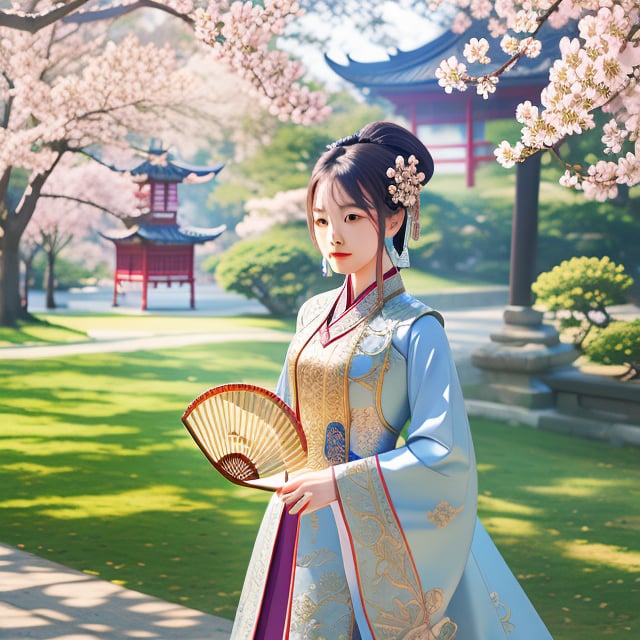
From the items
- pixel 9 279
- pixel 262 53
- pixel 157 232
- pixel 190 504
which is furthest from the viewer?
pixel 157 232

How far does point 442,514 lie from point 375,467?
0.63 ft

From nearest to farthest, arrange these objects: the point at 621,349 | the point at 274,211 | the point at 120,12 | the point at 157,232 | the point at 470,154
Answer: the point at 120,12 → the point at 621,349 → the point at 157,232 → the point at 274,211 → the point at 470,154

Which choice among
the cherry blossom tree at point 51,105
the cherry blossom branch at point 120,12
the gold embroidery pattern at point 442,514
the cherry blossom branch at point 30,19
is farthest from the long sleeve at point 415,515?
the cherry blossom tree at point 51,105

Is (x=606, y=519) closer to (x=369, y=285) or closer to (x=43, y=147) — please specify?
(x=369, y=285)

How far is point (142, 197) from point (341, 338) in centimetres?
1337

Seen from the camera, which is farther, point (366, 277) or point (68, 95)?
point (68, 95)

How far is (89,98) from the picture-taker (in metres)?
11.7

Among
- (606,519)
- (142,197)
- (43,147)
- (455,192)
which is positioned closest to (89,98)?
(43,147)

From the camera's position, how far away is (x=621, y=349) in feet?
28.1

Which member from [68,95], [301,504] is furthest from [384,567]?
[68,95]

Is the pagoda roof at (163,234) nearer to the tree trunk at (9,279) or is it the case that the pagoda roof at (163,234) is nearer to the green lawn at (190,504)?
the tree trunk at (9,279)

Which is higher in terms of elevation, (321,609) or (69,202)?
(69,202)

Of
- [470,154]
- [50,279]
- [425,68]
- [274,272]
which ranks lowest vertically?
[50,279]

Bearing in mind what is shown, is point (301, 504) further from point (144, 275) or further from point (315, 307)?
point (144, 275)
